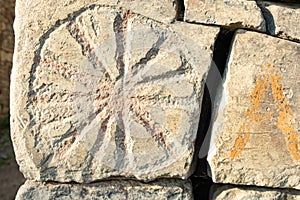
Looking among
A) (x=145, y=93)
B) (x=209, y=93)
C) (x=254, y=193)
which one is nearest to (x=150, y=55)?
(x=145, y=93)

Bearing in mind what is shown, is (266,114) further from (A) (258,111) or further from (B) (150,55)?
(B) (150,55)

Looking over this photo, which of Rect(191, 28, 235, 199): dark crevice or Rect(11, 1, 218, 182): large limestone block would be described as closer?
Rect(11, 1, 218, 182): large limestone block

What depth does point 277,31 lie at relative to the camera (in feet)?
4.83

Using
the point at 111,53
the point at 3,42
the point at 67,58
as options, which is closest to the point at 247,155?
the point at 111,53

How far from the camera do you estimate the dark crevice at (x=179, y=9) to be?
1453mm

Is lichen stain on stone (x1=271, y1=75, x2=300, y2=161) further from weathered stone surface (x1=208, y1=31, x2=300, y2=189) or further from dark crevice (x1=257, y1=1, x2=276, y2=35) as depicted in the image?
dark crevice (x1=257, y1=1, x2=276, y2=35)

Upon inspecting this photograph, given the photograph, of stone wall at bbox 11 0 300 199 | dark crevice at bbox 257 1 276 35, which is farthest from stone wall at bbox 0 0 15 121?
dark crevice at bbox 257 1 276 35

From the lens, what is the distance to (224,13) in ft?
4.71

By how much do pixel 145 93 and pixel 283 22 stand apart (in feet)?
1.75

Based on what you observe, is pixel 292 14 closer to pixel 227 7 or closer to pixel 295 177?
pixel 227 7

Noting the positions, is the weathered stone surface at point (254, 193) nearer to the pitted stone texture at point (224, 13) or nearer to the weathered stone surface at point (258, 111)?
the weathered stone surface at point (258, 111)

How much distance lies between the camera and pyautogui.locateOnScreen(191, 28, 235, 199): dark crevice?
153 centimetres

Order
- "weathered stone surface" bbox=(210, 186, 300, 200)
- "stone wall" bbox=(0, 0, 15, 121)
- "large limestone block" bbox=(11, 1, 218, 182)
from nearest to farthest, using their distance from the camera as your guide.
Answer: "large limestone block" bbox=(11, 1, 218, 182) → "weathered stone surface" bbox=(210, 186, 300, 200) → "stone wall" bbox=(0, 0, 15, 121)

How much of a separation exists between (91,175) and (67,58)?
0.40m
